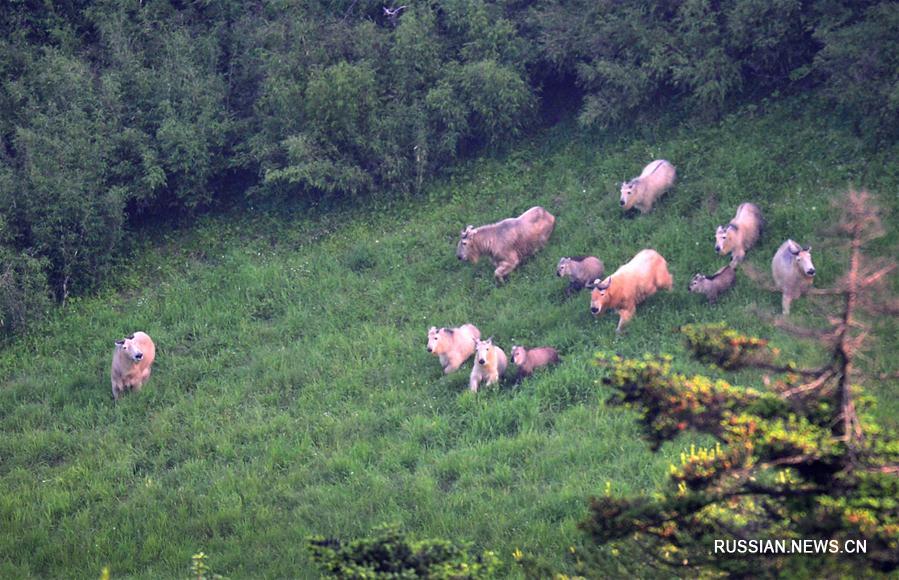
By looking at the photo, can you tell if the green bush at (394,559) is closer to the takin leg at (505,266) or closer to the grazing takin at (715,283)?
the grazing takin at (715,283)

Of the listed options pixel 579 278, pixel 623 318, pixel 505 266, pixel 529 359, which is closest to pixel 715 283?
pixel 623 318

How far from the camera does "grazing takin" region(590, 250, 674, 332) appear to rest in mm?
13641

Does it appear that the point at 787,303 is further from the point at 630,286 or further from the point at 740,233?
the point at 630,286

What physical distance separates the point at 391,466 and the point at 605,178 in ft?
25.3

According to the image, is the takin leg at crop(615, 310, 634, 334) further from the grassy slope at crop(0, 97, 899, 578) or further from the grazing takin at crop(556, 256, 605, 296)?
the grazing takin at crop(556, 256, 605, 296)

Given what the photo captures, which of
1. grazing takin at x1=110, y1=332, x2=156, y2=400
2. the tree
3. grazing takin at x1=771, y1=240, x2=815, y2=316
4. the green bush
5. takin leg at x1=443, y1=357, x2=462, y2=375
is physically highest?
the tree

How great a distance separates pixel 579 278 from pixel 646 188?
7.44 feet

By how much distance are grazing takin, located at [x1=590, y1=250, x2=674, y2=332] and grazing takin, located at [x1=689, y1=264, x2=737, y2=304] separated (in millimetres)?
522

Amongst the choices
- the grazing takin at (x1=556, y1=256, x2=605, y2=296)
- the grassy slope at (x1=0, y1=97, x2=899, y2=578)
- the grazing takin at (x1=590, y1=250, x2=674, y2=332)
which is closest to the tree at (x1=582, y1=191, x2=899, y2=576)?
the grassy slope at (x1=0, y1=97, x2=899, y2=578)

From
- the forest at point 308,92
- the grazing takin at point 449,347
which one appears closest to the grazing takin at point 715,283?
the grazing takin at point 449,347

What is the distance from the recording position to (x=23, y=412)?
14.2 meters

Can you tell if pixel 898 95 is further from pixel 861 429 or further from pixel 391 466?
pixel 861 429

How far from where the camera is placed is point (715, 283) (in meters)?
13.6

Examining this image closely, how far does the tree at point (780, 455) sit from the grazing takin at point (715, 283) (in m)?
6.81
